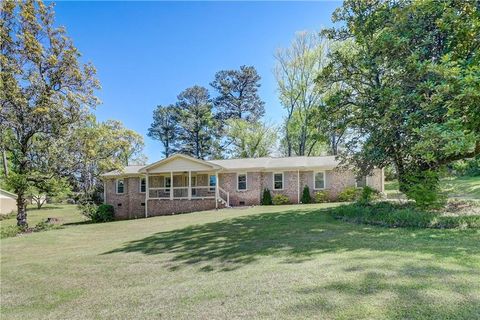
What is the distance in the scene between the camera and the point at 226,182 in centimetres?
2280

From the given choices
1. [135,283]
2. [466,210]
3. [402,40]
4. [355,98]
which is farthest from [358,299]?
[355,98]

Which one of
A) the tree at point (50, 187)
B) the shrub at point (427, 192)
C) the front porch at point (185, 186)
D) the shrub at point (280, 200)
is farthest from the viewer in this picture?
the front porch at point (185, 186)

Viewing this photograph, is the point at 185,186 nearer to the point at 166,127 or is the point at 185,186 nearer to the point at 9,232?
the point at 9,232

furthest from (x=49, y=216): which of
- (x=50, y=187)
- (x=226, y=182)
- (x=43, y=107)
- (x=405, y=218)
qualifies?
(x=405, y=218)

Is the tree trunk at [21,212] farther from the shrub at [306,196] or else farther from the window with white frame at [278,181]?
the shrub at [306,196]

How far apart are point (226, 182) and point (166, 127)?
2459 centimetres

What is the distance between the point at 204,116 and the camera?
4253cm

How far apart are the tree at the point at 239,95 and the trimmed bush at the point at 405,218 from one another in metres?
31.5

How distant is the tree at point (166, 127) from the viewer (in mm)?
44094

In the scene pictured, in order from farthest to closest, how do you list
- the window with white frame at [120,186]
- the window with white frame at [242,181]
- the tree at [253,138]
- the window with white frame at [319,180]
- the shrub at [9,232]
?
1. the tree at [253,138]
2. the window with white frame at [120,186]
3. the window with white frame at [242,181]
4. the window with white frame at [319,180]
5. the shrub at [9,232]

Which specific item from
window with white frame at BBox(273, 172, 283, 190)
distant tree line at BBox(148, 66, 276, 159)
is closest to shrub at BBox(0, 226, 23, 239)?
window with white frame at BBox(273, 172, 283, 190)

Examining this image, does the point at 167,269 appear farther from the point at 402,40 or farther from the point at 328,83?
the point at 328,83

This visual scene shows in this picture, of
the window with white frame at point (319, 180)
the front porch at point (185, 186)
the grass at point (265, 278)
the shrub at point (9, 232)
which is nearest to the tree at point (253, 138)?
the front porch at point (185, 186)

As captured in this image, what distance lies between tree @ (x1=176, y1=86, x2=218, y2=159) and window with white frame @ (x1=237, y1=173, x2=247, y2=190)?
19.5 meters
